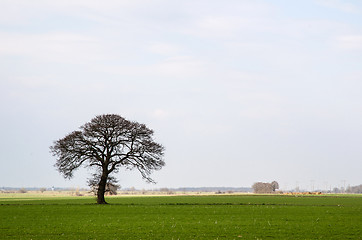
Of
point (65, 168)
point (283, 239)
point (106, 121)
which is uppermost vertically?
point (106, 121)

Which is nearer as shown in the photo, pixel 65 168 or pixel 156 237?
pixel 156 237

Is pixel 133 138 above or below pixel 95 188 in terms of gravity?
above

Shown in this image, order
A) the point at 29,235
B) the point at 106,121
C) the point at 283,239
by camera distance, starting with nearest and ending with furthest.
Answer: the point at 283,239, the point at 29,235, the point at 106,121

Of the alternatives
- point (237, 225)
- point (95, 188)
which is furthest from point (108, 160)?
point (237, 225)

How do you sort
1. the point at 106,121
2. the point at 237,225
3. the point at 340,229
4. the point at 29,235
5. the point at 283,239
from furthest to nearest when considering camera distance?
Result: the point at 106,121 < the point at 237,225 < the point at 340,229 < the point at 29,235 < the point at 283,239

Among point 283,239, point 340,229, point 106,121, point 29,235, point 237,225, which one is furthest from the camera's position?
point 106,121

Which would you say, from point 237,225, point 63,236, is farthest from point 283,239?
point 63,236

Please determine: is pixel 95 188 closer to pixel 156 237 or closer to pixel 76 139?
pixel 76 139

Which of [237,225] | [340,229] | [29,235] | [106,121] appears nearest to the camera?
[29,235]

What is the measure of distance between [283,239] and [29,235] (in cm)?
1532

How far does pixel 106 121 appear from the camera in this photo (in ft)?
243

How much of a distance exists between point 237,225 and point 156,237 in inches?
362

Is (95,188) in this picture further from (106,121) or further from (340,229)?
(340,229)

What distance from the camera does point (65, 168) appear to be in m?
75.1
